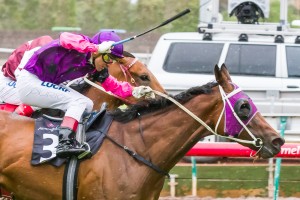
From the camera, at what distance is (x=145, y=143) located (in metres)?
6.95

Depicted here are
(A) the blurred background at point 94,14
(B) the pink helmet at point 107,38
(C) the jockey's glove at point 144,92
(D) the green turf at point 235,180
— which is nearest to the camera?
(C) the jockey's glove at point 144,92

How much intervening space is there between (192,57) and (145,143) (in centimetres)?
524

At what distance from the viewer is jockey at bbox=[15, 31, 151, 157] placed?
6824 mm

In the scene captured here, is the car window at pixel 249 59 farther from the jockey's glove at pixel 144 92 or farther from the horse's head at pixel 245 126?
the horse's head at pixel 245 126

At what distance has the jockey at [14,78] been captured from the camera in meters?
7.43

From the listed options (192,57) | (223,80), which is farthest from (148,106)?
(192,57)

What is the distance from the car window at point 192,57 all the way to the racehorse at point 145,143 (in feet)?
16.4

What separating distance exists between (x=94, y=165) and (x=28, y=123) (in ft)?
2.30

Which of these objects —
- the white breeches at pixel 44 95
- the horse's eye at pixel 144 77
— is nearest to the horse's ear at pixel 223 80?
the white breeches at pixel 44 95

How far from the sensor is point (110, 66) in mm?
9031

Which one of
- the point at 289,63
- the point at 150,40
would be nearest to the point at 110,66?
the point at 289,63

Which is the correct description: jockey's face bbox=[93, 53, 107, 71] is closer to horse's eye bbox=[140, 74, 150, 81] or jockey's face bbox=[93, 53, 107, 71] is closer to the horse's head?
horse's eye bbox=[140, 74, 150, 81]

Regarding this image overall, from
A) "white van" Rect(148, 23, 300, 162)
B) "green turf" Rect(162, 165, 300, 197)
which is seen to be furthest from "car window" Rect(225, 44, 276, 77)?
"green turf" Rect(162, 165, 300, 197)

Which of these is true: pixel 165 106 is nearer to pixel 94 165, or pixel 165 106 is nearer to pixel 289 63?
pixel 94 165
